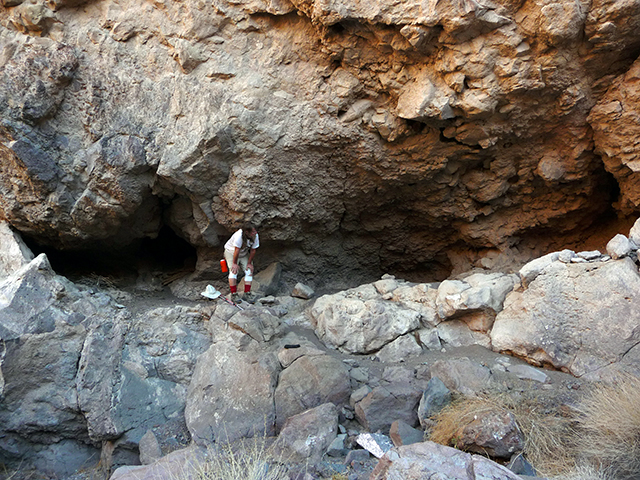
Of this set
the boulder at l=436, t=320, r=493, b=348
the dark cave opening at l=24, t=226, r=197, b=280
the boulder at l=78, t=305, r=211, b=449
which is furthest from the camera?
the dark cave opening at l=24, t=226, r=197, b=280

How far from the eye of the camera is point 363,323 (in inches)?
178

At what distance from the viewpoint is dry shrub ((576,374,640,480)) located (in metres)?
2.56

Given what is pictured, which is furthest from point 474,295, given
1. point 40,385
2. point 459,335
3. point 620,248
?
point 40,385

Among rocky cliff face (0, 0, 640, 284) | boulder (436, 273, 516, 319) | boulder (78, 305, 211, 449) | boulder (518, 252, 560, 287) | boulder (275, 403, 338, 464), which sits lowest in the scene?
boulder (78, 305, 211, 449)

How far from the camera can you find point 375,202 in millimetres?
5977

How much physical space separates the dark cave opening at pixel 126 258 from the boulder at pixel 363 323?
2.89 metres

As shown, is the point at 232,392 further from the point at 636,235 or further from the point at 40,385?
the point at 636,235

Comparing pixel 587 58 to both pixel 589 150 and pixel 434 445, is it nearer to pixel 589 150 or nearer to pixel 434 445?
pixel 589 150

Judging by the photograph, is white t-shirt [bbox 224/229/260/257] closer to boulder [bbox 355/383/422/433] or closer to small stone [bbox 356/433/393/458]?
boulder [bbox 355/383/422/433]

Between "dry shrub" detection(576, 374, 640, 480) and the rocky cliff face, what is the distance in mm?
2813

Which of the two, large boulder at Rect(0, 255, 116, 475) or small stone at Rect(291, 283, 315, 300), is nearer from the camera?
large boulder at Rect(0, 255, 116, 475)

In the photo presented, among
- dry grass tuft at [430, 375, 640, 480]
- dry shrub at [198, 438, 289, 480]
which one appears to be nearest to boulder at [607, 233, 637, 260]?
dry grass tuft at [430, 375, 640, 480]

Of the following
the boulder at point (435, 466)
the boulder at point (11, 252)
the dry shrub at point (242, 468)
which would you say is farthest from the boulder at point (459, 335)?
the boulder at point (11, 252)

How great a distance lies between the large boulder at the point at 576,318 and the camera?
356cm
